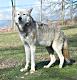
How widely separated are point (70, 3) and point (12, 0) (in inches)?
272

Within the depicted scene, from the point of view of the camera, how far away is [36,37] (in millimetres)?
10945

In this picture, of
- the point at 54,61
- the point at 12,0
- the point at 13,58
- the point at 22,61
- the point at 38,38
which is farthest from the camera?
the point at 12,0

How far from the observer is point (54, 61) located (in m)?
11.8

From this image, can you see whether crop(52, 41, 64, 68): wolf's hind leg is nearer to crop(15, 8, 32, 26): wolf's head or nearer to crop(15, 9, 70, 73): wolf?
crop(15, 9, 70, 73): wolf

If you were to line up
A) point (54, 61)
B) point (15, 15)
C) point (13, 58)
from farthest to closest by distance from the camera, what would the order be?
1. point (13, 58)
2. point (54, 61)
3. point (15, 15)

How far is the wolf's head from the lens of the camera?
10.2m

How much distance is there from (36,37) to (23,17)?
103 centimetres

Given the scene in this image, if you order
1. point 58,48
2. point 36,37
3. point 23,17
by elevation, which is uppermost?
point 23,17

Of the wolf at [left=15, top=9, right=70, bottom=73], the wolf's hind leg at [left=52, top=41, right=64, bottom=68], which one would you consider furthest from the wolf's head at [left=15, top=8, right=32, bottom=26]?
the wolf's hind leg at [left=52, top=41, right=64, bottom=68]

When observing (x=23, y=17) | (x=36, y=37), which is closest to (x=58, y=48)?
(x=36, y=37)

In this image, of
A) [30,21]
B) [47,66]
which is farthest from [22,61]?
[30,21]

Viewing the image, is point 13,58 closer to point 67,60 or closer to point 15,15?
point 67,60

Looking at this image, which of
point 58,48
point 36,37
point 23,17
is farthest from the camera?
point 58,48

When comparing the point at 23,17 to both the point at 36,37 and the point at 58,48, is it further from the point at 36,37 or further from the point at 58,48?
the point at 58,48
